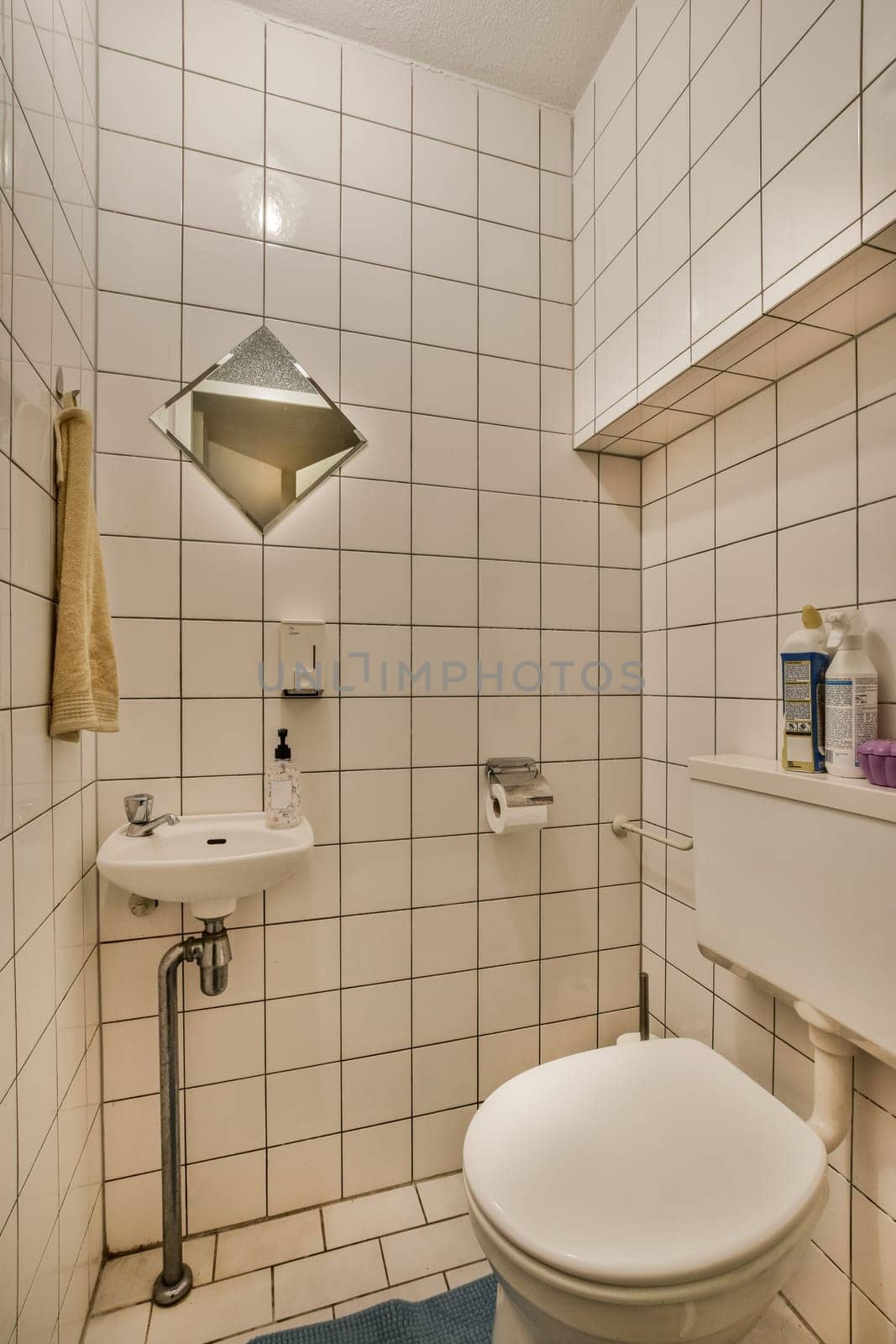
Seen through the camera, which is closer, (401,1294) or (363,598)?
(401,1294)

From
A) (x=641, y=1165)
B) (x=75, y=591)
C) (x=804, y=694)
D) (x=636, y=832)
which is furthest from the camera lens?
(x=636, y=832)

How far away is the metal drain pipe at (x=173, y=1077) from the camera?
3.93 ft

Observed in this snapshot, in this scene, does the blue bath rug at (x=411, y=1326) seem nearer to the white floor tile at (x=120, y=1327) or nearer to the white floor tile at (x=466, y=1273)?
the white floor tile at (x=466, y=1273)

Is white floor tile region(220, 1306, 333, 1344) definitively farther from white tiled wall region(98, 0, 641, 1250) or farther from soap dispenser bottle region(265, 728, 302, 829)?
soap dispenser bottle region(265, 728, 302, 829)

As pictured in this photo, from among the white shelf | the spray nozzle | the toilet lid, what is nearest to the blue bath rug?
the toilet lid

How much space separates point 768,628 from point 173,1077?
145 cm

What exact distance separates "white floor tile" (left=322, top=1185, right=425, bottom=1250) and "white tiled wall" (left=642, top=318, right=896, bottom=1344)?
0.73 m

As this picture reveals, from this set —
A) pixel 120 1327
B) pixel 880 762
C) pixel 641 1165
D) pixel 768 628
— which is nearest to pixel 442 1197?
pixel 120 1327

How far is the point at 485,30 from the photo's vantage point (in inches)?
55.2

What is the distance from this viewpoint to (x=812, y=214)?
36.3 inches

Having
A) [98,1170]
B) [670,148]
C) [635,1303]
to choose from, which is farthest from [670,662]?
[98,1170]

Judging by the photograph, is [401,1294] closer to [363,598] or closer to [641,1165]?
[641,1165]

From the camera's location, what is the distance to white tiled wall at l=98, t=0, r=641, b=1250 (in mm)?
1296

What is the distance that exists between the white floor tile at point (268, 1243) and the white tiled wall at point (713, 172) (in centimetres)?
190
